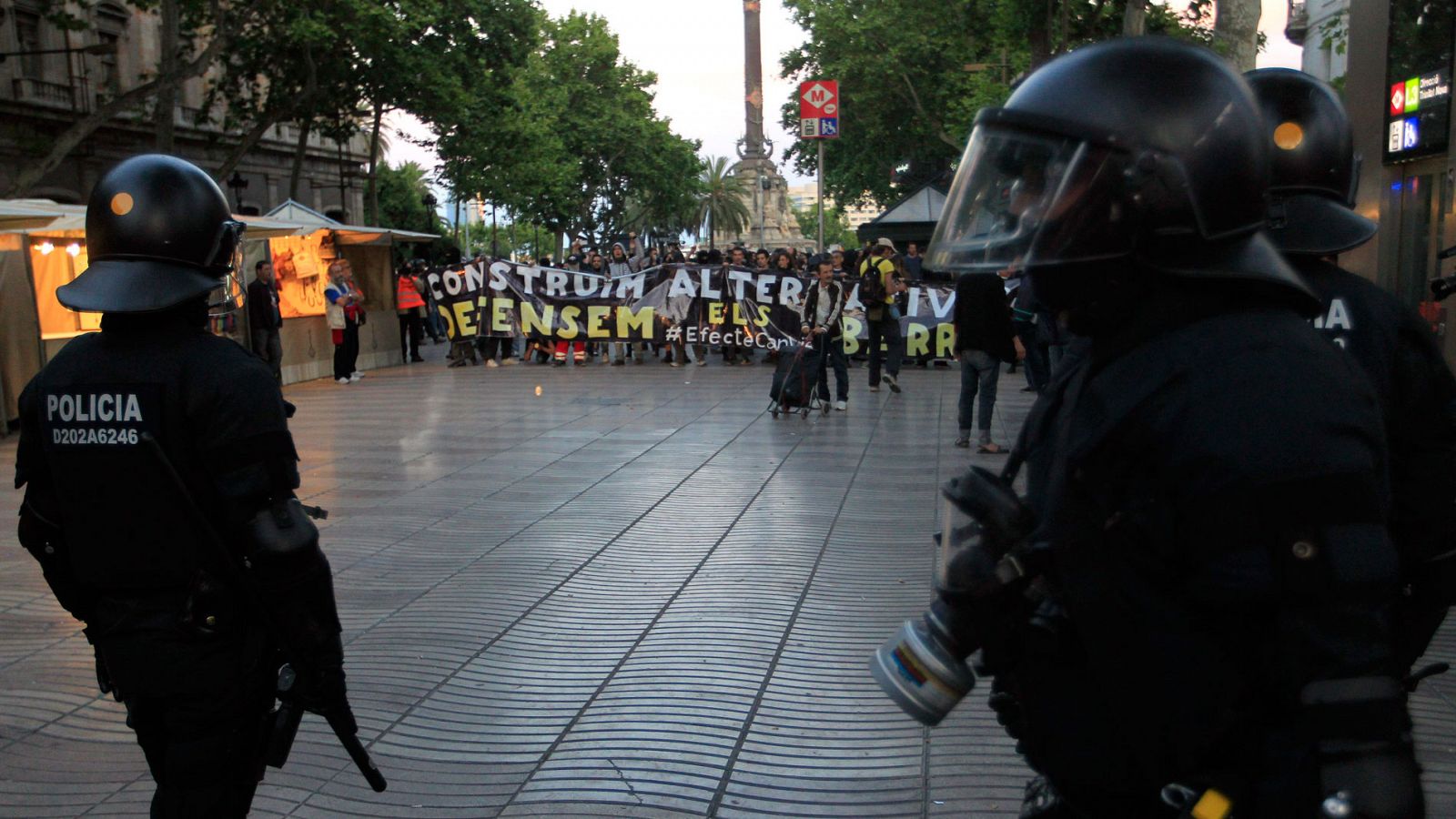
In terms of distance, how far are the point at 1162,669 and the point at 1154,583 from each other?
0.38 ft

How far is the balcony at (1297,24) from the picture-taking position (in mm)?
38844

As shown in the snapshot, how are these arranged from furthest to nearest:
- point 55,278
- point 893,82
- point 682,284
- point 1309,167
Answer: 1. point 893,82
2. point 682,284
3. point 55,278
4. point 1309,167

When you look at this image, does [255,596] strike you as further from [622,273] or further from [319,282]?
[622,273]

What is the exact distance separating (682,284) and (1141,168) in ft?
61.0

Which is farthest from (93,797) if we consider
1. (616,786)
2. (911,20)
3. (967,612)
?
(911,20)

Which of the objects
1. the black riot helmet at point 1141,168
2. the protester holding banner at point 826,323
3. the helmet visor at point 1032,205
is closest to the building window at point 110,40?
the protester holding banner at point 826,323

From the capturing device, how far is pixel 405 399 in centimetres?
1634

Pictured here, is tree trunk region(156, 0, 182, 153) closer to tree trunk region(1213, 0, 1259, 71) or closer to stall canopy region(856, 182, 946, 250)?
stall canopy region(856, 182, 946, 250)

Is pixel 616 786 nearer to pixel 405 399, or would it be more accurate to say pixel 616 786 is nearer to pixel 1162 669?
pixel 1162 669

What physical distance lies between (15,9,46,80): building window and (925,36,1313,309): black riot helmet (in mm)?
35117

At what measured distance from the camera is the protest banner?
63.9 ft

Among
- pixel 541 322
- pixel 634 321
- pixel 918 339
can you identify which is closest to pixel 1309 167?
pixel 918 339

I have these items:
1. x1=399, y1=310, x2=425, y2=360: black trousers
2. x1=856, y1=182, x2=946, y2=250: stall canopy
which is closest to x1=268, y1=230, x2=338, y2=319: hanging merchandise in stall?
x1=399, y1=310, x2=425, y2=360: black trousers

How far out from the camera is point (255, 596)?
2770 millimetres
